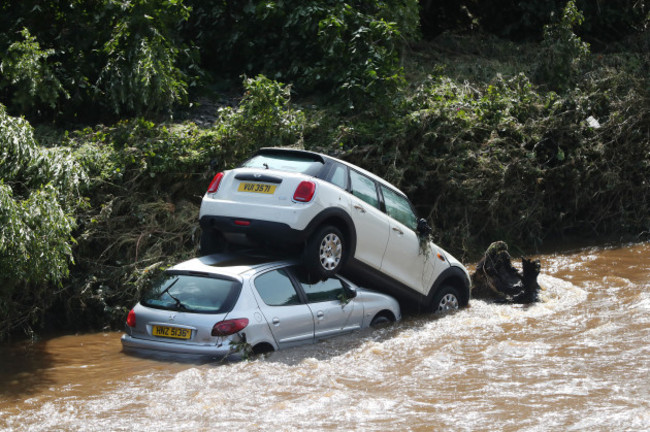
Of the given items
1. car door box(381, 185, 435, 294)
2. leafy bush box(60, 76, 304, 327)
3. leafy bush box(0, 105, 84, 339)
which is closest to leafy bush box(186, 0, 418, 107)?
leafy bush box(60, 76, 304, 327)

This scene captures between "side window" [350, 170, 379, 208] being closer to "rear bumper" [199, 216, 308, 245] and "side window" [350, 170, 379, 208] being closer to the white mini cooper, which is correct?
the white mini cooper

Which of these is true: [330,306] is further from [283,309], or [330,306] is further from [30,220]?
[30,220]

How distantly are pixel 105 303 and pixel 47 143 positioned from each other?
10.7 feet

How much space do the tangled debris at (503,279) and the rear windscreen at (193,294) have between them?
4.87 metres

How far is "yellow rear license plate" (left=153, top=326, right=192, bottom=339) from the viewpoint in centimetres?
816

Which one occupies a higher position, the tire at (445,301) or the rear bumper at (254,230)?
the rear bumper at (254,230)

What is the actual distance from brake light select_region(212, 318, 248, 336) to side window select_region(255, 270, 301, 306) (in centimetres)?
47

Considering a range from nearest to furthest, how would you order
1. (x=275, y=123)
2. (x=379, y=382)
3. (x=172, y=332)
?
(x=379, y=382), (x=172, y=332), (x=275, y=123)

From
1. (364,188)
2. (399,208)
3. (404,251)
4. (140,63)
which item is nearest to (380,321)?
(404,251)

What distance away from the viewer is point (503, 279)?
38.7ft

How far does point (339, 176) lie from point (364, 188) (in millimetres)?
501

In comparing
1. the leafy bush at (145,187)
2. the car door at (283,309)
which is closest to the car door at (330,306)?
the car door at (283,309)

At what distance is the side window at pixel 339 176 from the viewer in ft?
31.7

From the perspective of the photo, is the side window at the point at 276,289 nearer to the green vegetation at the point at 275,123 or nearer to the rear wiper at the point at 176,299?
the rear wiper at the point at 176,299
